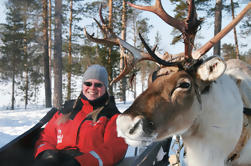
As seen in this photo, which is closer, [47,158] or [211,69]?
[211,69]

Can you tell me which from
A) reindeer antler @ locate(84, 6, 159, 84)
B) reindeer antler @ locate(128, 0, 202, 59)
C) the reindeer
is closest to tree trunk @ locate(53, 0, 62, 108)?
reindeer antler @ locate(84, 6, 159, 84)

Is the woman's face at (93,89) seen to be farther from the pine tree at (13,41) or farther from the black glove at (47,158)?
the pine tree at (13,41)

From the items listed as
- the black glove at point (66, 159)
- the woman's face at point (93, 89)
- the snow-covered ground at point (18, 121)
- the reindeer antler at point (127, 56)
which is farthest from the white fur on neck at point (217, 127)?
the woman's face at point (93, 89)

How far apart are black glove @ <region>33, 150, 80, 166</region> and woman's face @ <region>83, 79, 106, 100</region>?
0.75 meters

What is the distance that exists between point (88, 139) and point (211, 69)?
5.23ft

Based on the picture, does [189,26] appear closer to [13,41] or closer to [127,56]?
[127,56]

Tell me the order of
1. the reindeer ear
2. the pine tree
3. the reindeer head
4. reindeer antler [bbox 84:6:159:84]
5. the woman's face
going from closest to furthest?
the reindeer head < the reindeer ear < reindeer antler [bbox 84:6:159:84] < the woman's face < the pine tree

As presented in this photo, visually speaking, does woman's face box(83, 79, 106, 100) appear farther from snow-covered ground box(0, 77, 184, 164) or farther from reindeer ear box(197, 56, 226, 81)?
reindeer ear box(197, 56, 226, 81)

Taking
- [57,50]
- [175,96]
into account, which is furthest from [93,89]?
[57,50]

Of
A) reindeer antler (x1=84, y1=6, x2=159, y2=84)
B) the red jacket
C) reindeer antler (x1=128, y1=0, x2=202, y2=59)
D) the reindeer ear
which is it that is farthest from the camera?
the red jacket

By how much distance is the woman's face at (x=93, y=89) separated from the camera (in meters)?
2.76

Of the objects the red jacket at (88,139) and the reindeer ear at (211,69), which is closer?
the reindeer ear at (211,69)

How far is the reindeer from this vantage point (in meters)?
1.46

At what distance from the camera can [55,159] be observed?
225 cm
